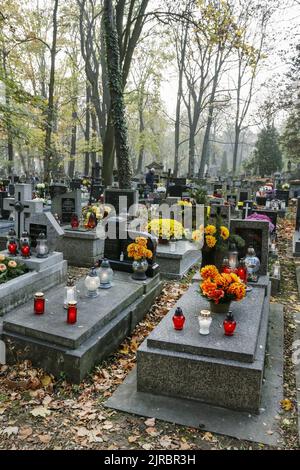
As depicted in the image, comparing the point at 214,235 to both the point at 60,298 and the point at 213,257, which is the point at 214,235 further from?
the point at 60,298

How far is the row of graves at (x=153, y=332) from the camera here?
4.19 meters

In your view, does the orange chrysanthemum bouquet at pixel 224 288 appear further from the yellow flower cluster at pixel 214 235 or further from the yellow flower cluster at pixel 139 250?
the yellow flower cluster at pixel 139 250

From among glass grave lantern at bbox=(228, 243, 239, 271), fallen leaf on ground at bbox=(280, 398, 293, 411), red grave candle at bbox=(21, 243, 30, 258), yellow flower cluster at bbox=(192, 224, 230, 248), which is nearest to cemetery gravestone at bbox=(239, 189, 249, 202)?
yellow flower cluster at bbox=(192, 224, 230, 248)

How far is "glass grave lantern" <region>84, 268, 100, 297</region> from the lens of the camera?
19.9 ft

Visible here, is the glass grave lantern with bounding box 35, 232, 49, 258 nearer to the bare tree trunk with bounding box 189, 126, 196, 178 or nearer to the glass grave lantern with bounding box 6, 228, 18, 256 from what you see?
the glass grave lantern with bounding box 6, 228, 18, 256

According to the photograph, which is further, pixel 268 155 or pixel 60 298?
pixel 268 155

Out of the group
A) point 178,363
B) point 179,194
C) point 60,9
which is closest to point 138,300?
point 178,363

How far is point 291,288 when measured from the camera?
27.8 feet

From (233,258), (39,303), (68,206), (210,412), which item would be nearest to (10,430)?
(39,303)

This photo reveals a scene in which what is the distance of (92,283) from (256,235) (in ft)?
10.0

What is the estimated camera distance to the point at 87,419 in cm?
414

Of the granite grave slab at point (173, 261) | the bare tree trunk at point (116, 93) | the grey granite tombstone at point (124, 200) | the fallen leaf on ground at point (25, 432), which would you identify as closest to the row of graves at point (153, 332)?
the fallen leaf on ground at point (25, 432)

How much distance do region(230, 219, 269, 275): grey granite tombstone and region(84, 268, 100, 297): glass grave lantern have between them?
2655 millimetres

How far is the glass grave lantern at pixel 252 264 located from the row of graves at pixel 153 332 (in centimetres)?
2
